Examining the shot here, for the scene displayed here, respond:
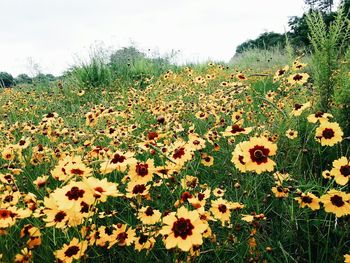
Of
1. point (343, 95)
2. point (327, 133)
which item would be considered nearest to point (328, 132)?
point (327, 133)

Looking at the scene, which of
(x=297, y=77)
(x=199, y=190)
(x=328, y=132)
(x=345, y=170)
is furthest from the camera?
(x=297, y=77)

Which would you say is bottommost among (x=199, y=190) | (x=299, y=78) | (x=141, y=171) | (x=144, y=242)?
(x=199, y=190)

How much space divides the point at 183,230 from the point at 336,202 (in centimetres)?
57

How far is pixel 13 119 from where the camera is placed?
4441mm

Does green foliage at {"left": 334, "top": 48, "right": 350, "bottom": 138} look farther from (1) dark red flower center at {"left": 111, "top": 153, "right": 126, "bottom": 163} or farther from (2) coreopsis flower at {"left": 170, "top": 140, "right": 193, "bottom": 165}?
(1) dark red flower center at {"left": 111, "top": 153, "right": 126, "bottom": 163}

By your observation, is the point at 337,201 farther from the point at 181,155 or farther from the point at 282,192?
the point at 181,155

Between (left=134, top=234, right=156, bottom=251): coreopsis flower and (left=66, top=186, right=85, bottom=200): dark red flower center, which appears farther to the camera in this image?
(left=134, top=234, right=156, bottom=251): coreopsis flower

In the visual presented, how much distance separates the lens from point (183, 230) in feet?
2.79

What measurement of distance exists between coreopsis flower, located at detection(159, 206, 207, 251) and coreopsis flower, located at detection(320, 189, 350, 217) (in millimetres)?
477

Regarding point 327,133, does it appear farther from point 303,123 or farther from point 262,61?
point 262,61

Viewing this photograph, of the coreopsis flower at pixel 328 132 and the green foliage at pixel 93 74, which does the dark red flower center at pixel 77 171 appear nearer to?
the coreopsis flower at pixel 328 132

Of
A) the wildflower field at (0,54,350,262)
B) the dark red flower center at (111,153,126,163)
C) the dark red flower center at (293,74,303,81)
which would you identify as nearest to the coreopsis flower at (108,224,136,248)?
the wildflower field at (0,54,350,262)

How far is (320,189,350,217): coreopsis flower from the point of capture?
1.05m

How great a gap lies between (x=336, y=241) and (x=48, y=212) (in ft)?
3.70
